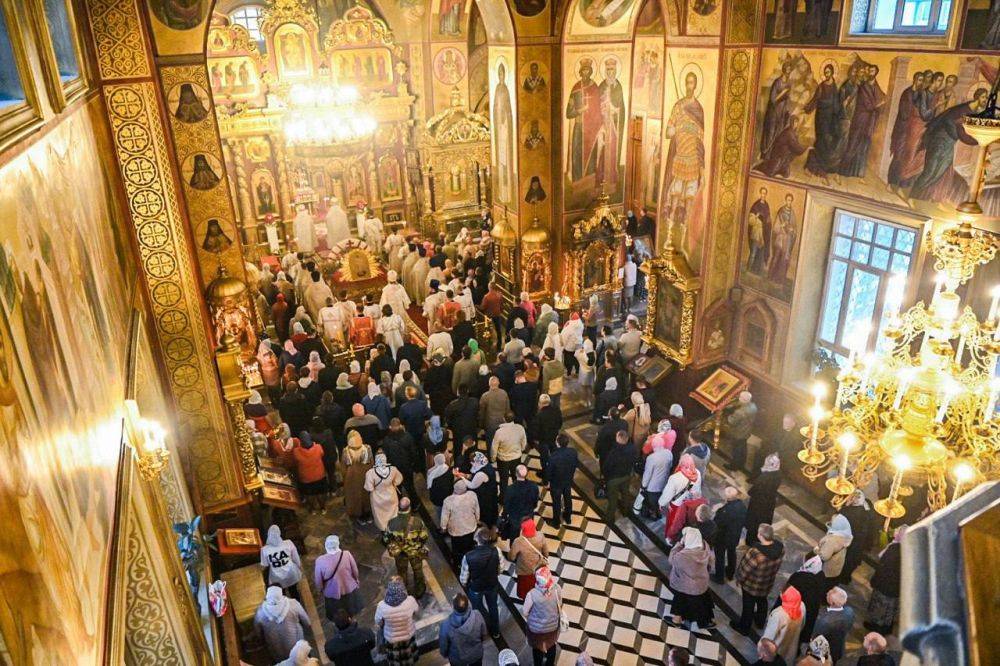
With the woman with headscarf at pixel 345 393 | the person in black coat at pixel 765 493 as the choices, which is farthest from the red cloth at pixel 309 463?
the person in black coat at pixel 765 493

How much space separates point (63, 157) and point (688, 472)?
6.43 meters

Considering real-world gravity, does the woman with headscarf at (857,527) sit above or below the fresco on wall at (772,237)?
below

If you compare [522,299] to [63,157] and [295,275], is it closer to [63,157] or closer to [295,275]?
[295,275]

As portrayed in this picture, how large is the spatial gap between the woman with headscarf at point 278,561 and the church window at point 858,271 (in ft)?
22.4

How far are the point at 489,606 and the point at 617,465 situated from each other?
2.30 m

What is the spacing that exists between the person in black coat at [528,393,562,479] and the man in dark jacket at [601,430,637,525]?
859 mm

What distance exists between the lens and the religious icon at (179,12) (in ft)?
24.0

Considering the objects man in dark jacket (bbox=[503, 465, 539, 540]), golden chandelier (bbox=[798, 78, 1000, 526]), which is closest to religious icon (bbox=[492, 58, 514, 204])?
man in dark jacket (bbox=[503, 465, 539, 540])

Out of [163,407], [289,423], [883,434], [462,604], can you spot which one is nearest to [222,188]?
[163,407]

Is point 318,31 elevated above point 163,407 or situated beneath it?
Result: elevated above

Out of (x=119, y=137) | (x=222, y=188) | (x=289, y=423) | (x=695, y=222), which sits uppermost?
(x=119, y=137)

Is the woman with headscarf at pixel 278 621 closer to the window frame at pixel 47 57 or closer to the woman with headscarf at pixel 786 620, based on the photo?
the woman with headscarf at pixel 786 620

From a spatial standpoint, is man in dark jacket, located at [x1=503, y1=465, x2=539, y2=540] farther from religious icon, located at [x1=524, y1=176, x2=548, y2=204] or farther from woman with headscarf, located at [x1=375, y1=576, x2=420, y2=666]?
religious icon, located at [x1=524, y1=176, x2=548, y2=204]

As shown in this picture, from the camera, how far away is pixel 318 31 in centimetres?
1773
